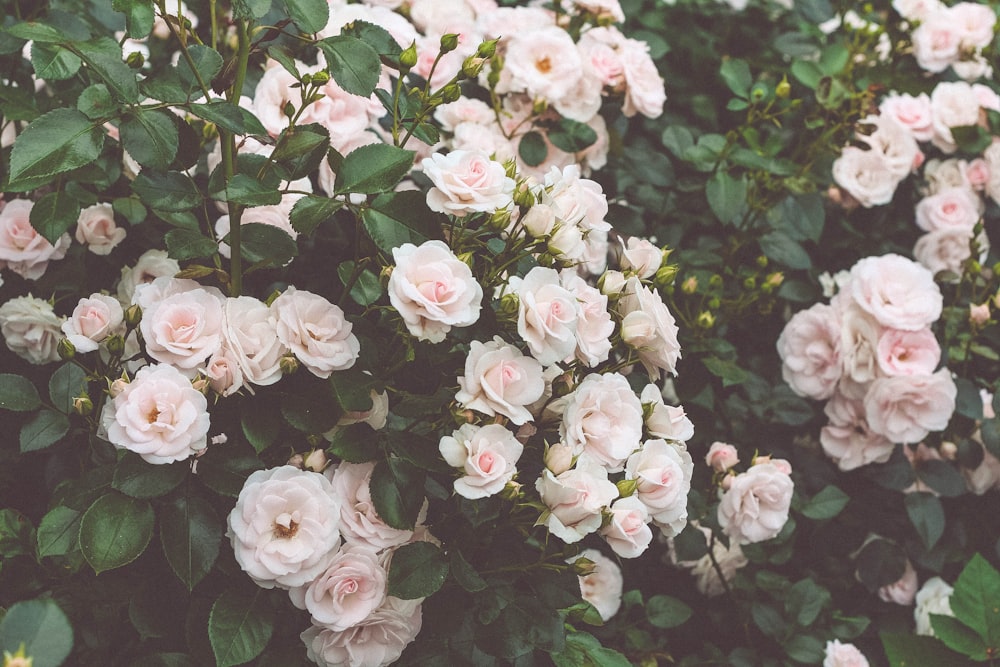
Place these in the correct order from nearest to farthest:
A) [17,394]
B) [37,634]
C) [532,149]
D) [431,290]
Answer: [37,634], [431,290], [17,394], [532,149]

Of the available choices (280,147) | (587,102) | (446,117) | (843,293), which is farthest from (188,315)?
(843,293)

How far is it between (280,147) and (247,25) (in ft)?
0.59

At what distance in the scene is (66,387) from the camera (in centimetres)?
125

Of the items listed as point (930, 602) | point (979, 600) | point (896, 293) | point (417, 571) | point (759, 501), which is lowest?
point (930, 602)

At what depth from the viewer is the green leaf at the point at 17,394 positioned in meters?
1.23

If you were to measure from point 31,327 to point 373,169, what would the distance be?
0.62 metres

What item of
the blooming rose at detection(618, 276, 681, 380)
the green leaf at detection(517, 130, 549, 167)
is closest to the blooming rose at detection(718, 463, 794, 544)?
the blooming rose at detection(618, 276, 681, 380)

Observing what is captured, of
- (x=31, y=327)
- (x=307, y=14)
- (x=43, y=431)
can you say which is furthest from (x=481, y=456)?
(x=31, y=327)

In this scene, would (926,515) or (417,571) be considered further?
(926,515)

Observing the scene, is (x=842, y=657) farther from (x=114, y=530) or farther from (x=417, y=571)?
(x=114, y=530)

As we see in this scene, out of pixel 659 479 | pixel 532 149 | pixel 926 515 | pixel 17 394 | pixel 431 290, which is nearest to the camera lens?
pixel 431 290

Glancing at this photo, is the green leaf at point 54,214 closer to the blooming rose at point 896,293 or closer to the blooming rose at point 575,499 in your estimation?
the blooming rose at point 575,499

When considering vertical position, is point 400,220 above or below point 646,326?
above

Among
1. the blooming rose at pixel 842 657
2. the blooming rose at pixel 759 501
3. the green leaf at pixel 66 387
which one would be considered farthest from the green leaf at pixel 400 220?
the blooming rose at pixel 842 657
